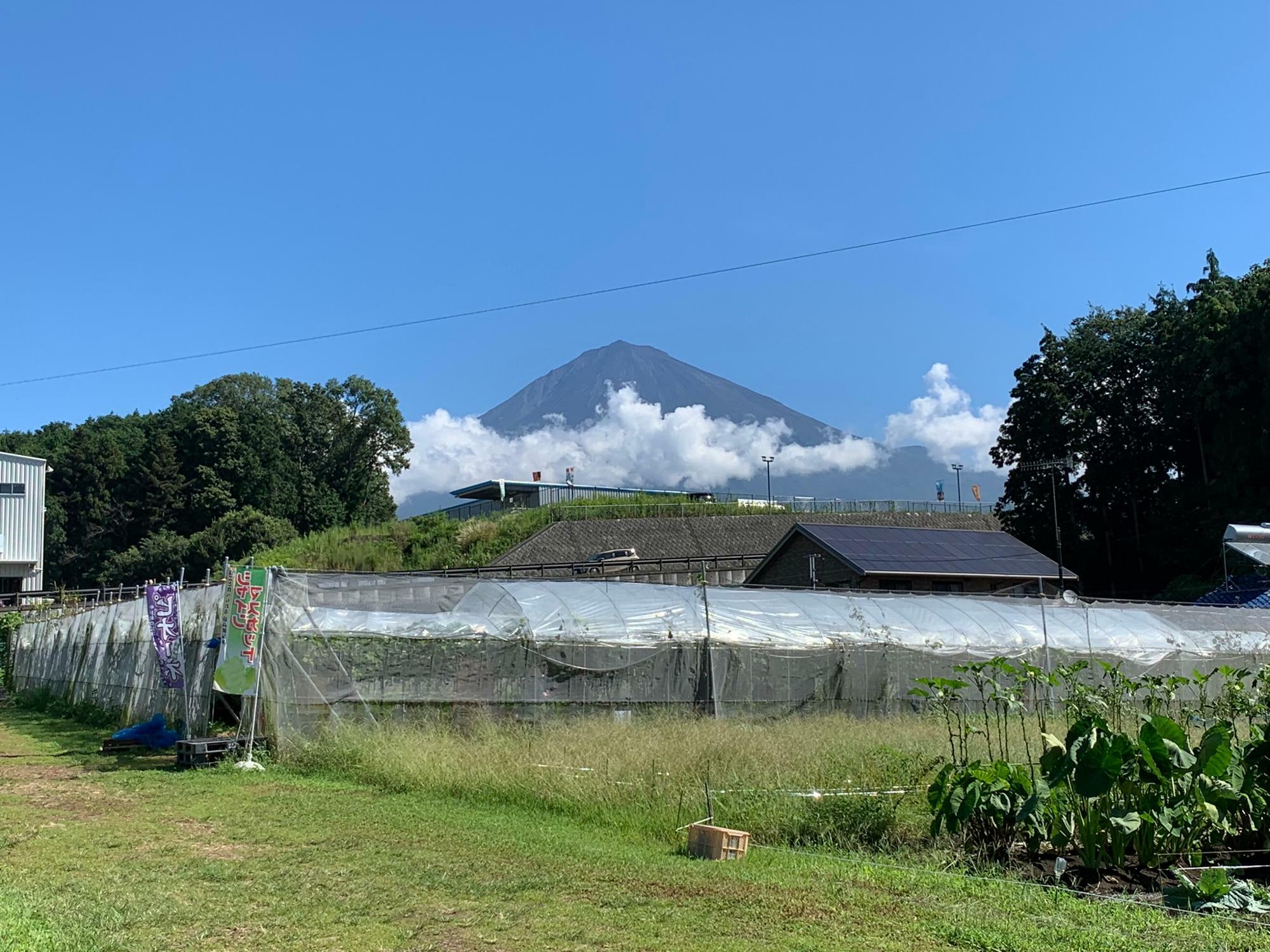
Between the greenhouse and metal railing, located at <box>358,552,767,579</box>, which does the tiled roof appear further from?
the greenhouse

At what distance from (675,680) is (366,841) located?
9.23 m

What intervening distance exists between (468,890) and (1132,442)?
50448 mm

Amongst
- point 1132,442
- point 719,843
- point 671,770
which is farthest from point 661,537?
point 719,843

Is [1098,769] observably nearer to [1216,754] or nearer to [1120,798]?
[1120,798]

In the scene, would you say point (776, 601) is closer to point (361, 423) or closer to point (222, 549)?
point (222, 549)

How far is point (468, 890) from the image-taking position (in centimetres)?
677

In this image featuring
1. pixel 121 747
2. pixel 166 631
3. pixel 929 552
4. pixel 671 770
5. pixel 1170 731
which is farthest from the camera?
pixel 929 552

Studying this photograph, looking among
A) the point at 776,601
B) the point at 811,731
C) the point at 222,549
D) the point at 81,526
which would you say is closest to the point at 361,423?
the point at 222,549

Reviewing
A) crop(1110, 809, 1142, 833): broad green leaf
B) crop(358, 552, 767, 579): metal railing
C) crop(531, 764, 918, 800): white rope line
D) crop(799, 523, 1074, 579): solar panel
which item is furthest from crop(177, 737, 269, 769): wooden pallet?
crop(799, 523, 1074, 579): solar panel

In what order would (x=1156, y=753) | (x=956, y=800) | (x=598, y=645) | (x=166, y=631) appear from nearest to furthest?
(x=1156, y=753) < (x=956, y=800) < (x=166, y=631) < (x=598, y=645)

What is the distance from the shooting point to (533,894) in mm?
6609

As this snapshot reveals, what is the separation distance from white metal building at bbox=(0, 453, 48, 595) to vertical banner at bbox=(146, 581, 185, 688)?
127 feet

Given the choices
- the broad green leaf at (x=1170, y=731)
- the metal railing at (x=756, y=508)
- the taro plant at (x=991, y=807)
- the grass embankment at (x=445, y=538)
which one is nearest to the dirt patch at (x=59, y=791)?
the taro plant at (x=991, y=807)

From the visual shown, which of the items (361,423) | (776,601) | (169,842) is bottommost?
(169,842)
